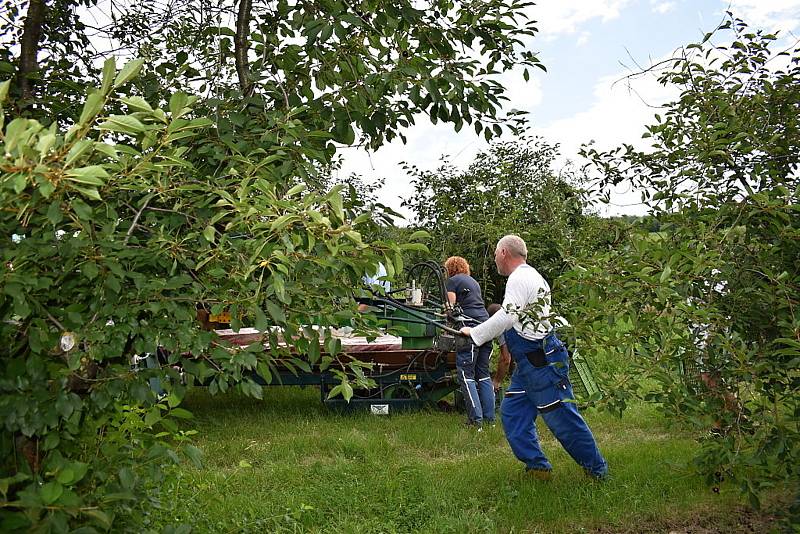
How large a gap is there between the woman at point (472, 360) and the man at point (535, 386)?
5.95 ft

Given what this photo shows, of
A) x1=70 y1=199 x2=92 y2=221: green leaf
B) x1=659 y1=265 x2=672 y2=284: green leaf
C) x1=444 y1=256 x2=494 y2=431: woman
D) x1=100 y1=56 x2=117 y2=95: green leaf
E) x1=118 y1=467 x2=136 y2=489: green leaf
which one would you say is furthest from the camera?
x1=444 y1=256 x2=494 y2=431: woman

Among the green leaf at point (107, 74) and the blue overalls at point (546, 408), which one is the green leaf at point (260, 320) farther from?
the blue overalls at point (546, 408)

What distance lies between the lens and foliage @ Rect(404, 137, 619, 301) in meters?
10.8

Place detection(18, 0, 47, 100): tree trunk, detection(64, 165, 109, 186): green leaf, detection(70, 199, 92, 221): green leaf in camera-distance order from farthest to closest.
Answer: detection(18, 0, 47, 100): tree trunk, detection(70, 199, 92, 221): green leaf, detection(64, 165, 109, 186): green leaf

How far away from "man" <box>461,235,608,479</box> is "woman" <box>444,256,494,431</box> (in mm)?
1814

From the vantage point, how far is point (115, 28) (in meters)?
4.52

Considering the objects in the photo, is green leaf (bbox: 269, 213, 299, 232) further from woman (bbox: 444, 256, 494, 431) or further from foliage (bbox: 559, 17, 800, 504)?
woman (bbox: 444, 256, 494, 431)

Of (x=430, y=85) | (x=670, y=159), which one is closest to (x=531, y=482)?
(x=670, y=159)

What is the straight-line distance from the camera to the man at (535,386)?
545 centimetres

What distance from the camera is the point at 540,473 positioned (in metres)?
5.74

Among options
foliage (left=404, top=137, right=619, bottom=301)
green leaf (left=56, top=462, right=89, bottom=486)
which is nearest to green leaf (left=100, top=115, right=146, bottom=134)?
→ green leaf (left=56, top=462, right=89, bottom=486)

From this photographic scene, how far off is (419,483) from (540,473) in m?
0.97

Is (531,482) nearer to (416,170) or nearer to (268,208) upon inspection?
(268,208)

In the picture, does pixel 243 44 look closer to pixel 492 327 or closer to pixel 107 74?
pixel 107 74
